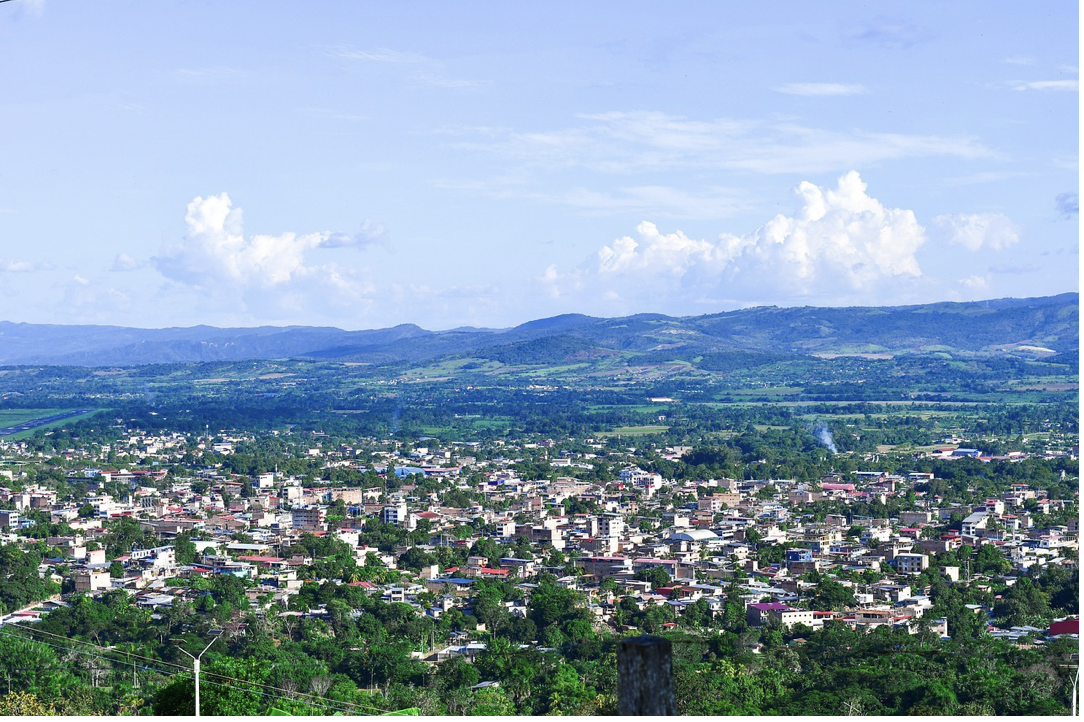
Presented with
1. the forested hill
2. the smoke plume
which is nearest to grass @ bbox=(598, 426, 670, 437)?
the smoke plume

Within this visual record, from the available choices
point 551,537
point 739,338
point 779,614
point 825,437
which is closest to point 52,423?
point 825,437

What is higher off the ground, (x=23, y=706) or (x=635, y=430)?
(x=23, y=706)

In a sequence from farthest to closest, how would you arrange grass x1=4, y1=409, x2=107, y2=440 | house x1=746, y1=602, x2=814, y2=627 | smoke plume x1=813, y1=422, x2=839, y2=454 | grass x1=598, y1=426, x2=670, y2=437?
1. grass x1=598, y1=426, x2=670, y2=437
2. grass x1=4, y1=409, x2=107, y2=440
3. smoke plume x1=813, y1=422, x2=839, y2=454
4. house x1=746, y1=602, x2=814, y2=627

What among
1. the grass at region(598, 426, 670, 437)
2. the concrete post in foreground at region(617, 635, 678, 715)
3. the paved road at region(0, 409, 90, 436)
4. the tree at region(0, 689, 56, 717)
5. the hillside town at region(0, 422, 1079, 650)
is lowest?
the grass at region(598, 426, 670, 437)

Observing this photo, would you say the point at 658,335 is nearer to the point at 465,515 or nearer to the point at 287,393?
the point at 287,393

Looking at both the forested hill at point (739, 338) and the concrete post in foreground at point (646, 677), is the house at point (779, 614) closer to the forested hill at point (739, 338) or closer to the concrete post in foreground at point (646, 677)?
the concrete post in foreground at point (646, 677)

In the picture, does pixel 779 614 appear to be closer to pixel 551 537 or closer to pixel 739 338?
pixel 551 537

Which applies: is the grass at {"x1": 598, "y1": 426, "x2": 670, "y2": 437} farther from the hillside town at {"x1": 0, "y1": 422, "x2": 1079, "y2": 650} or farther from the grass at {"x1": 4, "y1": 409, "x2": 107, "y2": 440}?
the grass at {"x1": 4, "y1": 409, "x2": 107, "y2": 440}
